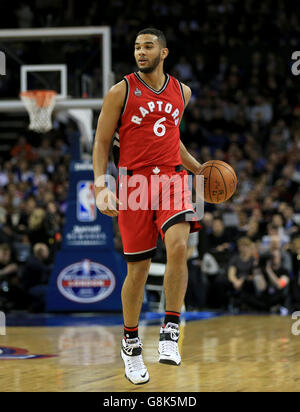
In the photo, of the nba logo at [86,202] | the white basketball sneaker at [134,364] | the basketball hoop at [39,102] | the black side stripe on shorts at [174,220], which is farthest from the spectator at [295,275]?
the black side stripe on shorts at [174,220]

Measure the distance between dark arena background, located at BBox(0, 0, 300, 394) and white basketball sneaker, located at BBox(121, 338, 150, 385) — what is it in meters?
0.11

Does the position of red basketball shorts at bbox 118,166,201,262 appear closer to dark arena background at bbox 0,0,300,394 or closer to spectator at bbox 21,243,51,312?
dark arena background at bbox 0,0,300,394

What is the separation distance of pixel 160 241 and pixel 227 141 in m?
6.54

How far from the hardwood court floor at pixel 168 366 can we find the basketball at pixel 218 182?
1.32 m

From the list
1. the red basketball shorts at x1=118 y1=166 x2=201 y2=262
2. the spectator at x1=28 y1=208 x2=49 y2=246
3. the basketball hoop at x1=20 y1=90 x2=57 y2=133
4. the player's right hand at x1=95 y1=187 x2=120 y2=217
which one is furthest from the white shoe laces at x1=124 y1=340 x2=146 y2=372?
the spectator at x1=28 y1=208 x2=49 y2=246

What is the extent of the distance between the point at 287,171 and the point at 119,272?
567cm

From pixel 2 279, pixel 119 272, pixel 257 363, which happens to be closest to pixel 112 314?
pixel 119 272

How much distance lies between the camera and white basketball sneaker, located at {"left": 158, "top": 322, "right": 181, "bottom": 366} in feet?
15.9

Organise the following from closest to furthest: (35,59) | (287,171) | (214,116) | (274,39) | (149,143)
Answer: (149,143) < (35,59) < (287,171) < (214,116) < (274,39)

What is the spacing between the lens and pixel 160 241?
12.0 m

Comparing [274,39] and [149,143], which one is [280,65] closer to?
[274,39]

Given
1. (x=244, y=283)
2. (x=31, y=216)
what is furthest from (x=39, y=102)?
(x=244, y=283)

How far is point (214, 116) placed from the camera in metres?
18.5

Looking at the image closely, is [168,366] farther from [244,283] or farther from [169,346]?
[244,283]
